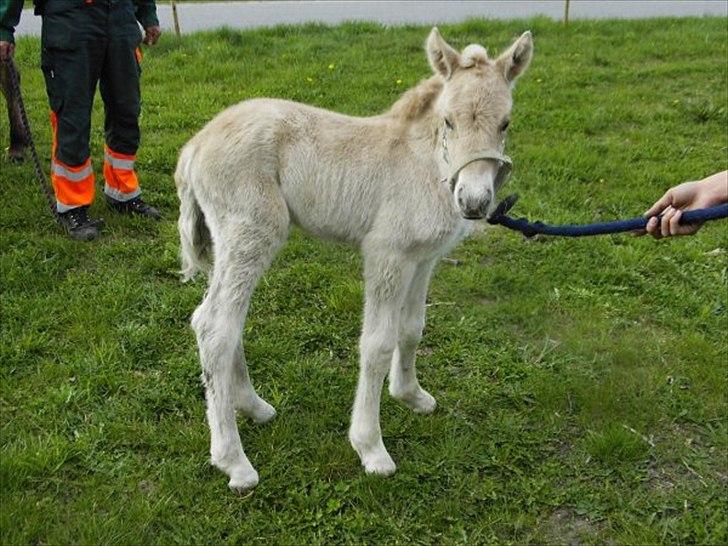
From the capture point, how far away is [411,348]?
3.97 metres

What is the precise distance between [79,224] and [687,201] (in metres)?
4.33

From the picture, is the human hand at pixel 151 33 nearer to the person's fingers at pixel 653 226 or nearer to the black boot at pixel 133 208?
the black boot at pixel 133 208

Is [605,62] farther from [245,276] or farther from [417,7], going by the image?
[245,276]

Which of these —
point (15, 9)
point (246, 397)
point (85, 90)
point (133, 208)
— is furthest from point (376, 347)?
point (15, 9)

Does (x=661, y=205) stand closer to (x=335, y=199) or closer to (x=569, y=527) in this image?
(x=335, y=199)

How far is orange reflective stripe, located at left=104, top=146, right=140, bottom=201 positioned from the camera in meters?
5.98

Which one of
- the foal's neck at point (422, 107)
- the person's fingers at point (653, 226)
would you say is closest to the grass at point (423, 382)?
the person's fingers at point (653, 226)

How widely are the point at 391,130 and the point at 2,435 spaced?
2466mm

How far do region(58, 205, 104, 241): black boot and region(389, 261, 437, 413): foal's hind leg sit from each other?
280 centimetres

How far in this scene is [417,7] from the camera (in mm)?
16141

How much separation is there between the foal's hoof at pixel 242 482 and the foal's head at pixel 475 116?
1617 millimetres

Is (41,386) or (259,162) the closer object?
(259,162)

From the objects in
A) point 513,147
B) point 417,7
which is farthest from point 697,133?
point 417,7

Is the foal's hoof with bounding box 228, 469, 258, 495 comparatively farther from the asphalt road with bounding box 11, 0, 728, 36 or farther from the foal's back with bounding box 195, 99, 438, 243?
the asphalt road with bounding box 11, 0, 728, 36
